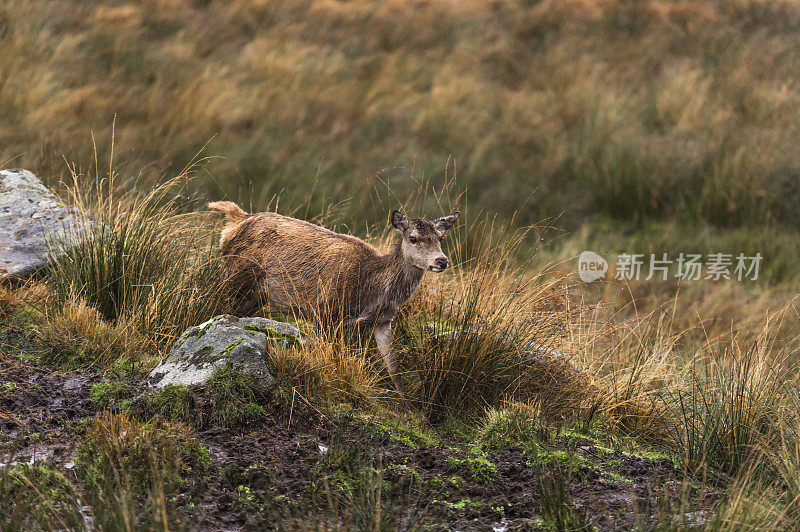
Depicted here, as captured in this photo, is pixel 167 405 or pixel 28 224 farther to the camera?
pixel 28 224

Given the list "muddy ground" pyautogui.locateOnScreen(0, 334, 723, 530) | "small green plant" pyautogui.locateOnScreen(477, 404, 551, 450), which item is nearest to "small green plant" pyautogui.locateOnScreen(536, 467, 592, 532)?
"muddy ground" pyautogui.locateOnScreen(0, 334, 723, 530)

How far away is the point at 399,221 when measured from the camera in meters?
5.07

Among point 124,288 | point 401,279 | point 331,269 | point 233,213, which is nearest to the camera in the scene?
point 401,279

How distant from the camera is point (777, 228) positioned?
460 inches

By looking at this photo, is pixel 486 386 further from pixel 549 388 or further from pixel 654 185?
pixel 654 185

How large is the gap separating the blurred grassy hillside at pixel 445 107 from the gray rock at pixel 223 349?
441 centimetres

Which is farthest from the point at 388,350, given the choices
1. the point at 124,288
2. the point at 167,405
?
the point at 124,288

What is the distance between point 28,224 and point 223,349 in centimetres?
263

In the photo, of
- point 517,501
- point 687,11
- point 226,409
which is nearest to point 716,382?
point 517,501

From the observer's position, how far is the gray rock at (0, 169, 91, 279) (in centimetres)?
622

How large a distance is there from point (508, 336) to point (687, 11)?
15326 mm

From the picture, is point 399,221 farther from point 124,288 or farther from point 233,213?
point 124,288

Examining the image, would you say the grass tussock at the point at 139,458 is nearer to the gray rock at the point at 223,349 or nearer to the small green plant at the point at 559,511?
the gray rock at the point at 223,349

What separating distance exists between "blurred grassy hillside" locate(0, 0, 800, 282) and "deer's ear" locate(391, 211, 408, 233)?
4361 mm
